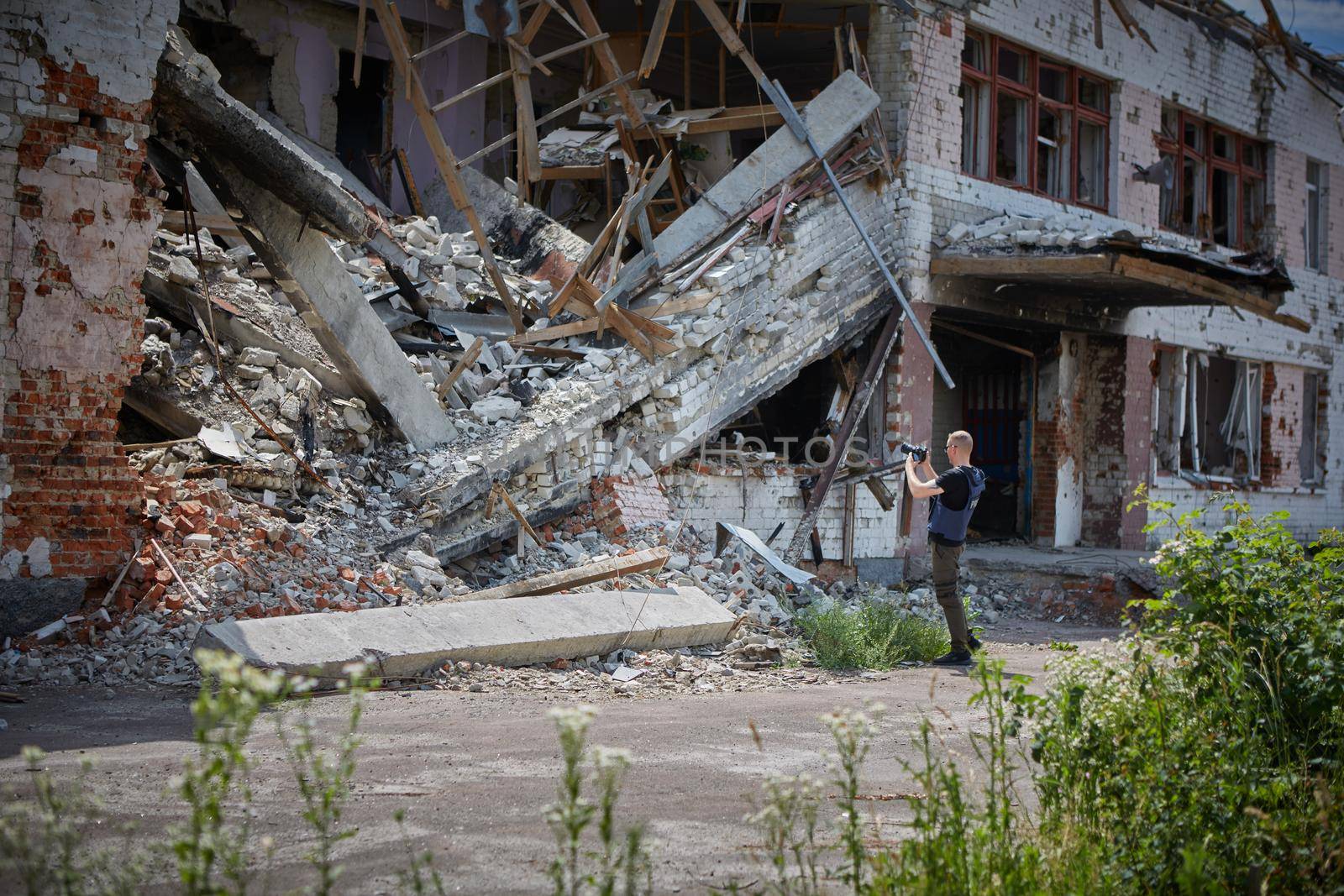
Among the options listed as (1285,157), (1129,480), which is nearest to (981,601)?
(1129,480)

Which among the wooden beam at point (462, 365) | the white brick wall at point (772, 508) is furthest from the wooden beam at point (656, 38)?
the white brick wall at point (772, 508)

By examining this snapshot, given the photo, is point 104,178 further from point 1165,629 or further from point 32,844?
point 1165,629

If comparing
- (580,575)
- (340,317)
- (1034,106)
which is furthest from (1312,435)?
(340,317)

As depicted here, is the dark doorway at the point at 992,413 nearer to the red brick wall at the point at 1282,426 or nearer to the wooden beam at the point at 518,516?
the red brick wall at the point at 1282,426

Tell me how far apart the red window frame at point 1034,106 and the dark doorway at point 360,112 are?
680 centimetres

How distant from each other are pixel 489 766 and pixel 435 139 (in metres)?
6.84

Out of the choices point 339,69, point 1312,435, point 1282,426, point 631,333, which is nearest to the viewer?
point 631,333

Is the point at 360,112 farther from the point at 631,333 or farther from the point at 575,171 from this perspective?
the point at 631,333

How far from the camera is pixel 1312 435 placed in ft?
63.3

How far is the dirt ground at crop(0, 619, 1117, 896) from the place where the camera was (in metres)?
3.70

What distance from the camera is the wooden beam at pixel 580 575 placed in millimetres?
8016

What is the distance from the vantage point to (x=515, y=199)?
1255cm

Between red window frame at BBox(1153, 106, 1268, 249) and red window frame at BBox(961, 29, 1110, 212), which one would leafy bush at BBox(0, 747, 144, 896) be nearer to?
red window frame at BBox(961, 29, 1110, 212)

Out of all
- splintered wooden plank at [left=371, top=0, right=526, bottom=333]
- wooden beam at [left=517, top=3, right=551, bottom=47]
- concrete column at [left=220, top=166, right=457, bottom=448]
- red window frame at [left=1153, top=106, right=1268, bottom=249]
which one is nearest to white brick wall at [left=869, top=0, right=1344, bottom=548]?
red window frame at [left=1153, top=106, right=1268, bottom=249]
